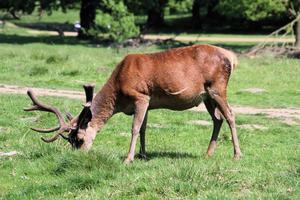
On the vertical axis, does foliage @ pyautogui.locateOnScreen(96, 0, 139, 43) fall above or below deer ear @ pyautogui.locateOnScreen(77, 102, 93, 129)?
below

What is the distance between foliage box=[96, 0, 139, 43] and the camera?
32906 millimetres

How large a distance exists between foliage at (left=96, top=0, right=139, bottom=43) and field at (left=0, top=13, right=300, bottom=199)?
33.0 feet

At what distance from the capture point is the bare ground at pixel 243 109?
1627cm

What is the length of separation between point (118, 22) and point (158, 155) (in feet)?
75.3

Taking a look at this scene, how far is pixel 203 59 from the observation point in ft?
35.1

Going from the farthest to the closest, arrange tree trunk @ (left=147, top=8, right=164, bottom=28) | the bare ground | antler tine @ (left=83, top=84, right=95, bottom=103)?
1. tree trunk @ (left=147, top=8, right=164, bottom=28)
2. the bare ground
3. antler tine @ (left=83, top=84, right=95, bottom=103)

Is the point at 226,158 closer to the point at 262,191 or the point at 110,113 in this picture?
the point at 110,113

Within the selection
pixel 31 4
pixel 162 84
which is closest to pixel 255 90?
pixel 162 84

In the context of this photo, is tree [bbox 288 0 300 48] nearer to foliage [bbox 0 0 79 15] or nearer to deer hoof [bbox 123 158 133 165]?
foliage [bbox 0 0 79 15]

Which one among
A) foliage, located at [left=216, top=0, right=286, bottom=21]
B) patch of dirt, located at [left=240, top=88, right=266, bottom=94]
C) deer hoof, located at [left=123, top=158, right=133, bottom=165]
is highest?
deer hoof, located at [left=123, top=158, right=133, bottom=165]

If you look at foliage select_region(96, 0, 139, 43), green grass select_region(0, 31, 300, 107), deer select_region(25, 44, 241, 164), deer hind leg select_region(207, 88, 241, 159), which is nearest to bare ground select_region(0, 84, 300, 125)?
green grass select_region(0, 31, 300, 107)

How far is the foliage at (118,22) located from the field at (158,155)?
1006 centimetres

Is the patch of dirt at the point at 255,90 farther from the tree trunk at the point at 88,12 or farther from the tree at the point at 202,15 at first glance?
the tree at the point at 202,15

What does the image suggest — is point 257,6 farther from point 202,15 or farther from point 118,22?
point 202,15
